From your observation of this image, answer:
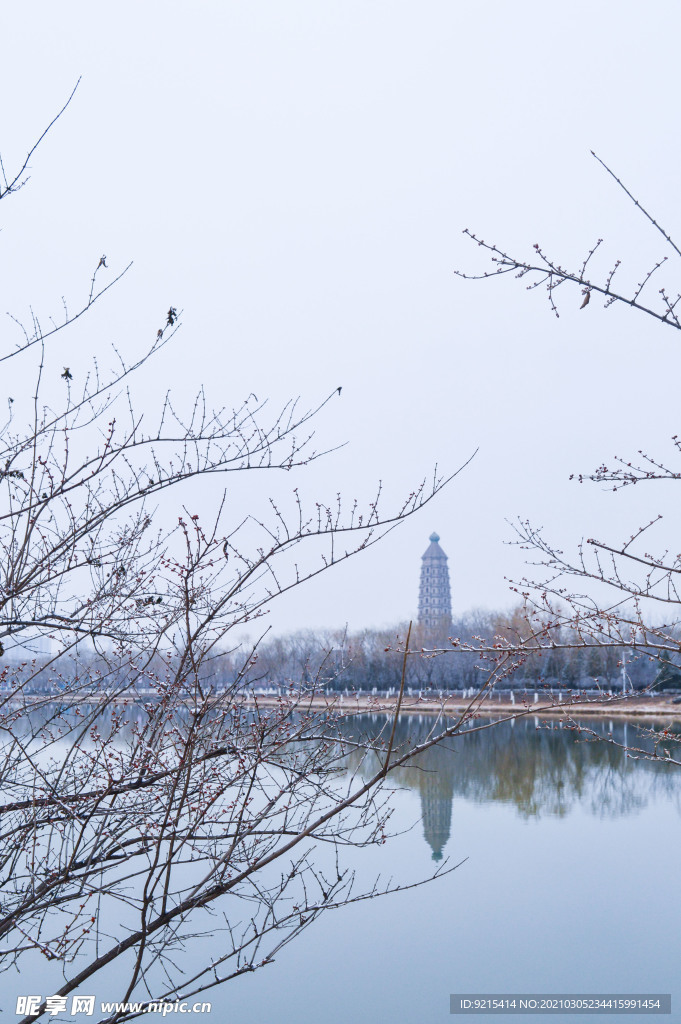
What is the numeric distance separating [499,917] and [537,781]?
26.0ft

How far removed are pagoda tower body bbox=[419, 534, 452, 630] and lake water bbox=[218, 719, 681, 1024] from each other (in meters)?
74.8

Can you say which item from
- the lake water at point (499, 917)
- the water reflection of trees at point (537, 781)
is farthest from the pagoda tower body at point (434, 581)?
the lake water at point (499, 917)

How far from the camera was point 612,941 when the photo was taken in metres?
9.49

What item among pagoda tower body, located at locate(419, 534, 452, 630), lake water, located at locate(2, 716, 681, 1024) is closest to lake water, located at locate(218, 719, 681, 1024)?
lake water, located at locate(2, 716, 681, 1024)

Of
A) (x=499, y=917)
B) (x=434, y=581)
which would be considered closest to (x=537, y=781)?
(x=499, y=917)

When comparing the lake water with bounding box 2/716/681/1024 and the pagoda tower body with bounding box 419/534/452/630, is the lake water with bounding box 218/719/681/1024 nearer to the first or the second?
the lake water with bounding box 2/716/681/1024

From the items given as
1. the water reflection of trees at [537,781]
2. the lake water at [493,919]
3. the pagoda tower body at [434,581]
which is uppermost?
the pagoda tower body at [434,581]

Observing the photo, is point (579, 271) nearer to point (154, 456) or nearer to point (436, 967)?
point (154, 456)

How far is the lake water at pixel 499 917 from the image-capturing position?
8.44 metres

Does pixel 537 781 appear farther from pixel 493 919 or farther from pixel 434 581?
pixel 434 581

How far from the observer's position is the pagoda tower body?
91562 mm

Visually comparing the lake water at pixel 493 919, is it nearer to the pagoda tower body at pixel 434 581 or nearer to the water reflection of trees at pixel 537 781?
the water reflection of trees at pixel 537 781

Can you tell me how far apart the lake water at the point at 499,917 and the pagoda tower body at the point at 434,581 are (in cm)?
7476

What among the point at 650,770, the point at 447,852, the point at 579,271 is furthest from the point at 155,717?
the point at 650,770
